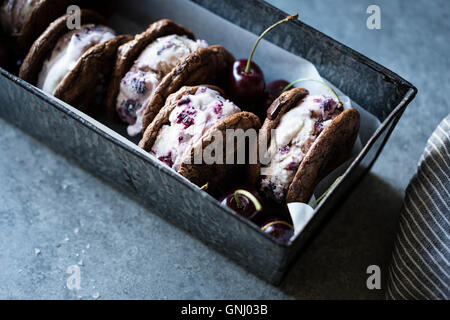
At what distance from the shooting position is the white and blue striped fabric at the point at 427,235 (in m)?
1.08

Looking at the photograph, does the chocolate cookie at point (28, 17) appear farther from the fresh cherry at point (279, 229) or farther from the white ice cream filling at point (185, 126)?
the fresh cherry at point (279, 229)

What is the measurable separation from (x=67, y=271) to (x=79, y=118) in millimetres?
324

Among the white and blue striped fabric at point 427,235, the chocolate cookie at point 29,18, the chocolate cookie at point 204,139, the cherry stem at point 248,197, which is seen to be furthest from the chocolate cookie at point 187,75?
the white and blue striped fabric at point 427,235

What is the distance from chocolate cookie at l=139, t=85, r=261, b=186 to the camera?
1062 millimetres

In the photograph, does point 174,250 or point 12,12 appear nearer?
point 174,250

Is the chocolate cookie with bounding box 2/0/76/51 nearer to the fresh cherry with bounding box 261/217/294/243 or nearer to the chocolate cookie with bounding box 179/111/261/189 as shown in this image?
the chocolate cookie with bounding box 179/111/261/189

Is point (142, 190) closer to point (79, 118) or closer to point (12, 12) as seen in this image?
point (79, 118)

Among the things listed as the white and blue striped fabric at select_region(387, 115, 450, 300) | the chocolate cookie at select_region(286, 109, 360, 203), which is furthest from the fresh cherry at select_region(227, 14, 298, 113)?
the white and blue striped fabric at select_region(387, 115, 450, 300)

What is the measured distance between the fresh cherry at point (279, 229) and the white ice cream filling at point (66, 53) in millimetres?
557

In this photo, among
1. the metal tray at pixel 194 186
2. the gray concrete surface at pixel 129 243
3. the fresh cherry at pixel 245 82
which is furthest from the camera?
the fresh cherry at pixel 245 82

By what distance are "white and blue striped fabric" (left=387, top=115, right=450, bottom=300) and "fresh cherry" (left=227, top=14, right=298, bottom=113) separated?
403 mm

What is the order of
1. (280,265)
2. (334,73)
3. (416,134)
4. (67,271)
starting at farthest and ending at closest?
(416,134)
(334,73)
(67,271)
(280,265)
